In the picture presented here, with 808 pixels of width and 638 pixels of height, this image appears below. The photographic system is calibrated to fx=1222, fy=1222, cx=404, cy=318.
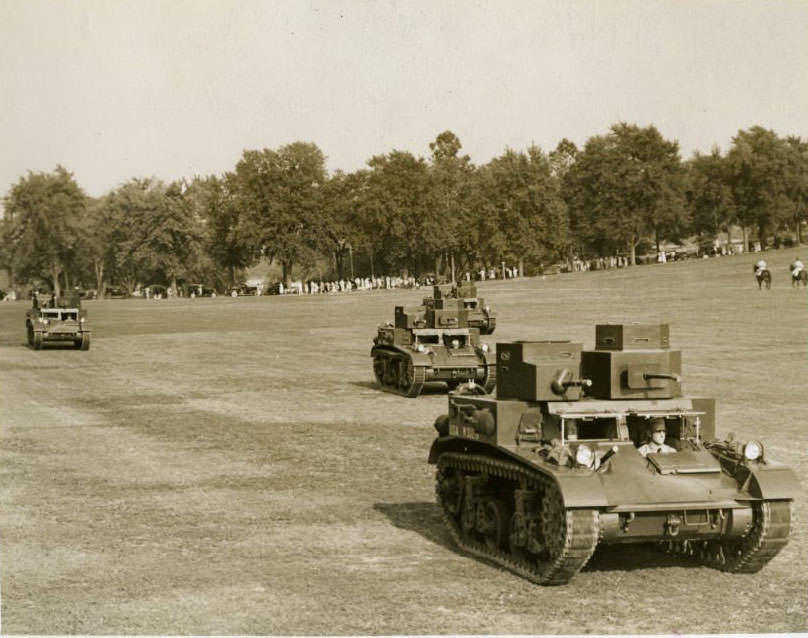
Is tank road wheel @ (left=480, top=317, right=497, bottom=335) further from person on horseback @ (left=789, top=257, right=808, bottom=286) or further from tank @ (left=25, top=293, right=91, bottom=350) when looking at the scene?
person on horseback @ (left=789, top=257, right=808, bottom=286)

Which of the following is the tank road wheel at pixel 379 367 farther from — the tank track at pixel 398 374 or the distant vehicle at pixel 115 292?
the distant vehicle at pixel 115 292

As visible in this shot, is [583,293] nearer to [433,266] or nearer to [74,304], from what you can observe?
[74,304]

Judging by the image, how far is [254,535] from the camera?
631 inches

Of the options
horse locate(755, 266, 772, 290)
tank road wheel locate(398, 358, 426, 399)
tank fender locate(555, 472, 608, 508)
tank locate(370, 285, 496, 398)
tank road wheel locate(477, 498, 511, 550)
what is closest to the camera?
tank fender locate(555, 472, 608, 508)

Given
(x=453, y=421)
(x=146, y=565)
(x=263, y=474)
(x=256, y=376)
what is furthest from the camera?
(x=256, y=376)

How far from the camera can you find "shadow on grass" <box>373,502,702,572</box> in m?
14.1

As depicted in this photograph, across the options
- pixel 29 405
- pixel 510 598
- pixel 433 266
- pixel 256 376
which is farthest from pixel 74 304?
pixel 433 266

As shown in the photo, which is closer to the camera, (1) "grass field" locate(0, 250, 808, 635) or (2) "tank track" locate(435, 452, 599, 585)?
(1) "grass field" locate(0, 250, 808, 635)

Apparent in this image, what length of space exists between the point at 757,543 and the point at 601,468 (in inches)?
72.9

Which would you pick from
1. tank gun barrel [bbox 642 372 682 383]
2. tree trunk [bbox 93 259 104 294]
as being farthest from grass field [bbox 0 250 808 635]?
tree trunk [bbox 93 259 104 294]

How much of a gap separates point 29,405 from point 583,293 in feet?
206

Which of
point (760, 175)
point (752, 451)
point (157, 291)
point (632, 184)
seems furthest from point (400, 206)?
point (752, 451)

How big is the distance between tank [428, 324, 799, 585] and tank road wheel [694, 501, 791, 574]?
0.5 inches

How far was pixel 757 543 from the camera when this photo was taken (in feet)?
42.9
